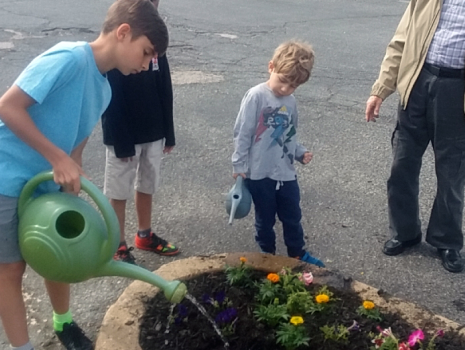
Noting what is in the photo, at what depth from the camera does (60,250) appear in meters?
2.08

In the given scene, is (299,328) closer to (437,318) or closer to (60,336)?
(437,318)

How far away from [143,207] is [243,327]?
1.02 metres

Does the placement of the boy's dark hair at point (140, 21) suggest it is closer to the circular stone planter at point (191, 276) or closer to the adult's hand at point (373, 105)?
the circular stone planter at point (191, 276)

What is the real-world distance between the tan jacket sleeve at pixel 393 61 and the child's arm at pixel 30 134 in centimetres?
201

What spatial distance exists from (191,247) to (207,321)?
0.96 metres

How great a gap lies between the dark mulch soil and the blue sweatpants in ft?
1.76

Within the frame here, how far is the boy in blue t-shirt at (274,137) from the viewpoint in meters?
2.96

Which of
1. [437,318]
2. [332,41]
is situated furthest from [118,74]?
[332,41]

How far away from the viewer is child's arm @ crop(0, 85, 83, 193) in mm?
2045

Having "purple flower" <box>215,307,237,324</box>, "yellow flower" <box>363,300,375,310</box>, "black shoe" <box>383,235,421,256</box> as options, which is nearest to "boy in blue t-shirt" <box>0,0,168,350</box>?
"purple flower" <box>215,307,237,324</box>

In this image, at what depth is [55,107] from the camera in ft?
7.15

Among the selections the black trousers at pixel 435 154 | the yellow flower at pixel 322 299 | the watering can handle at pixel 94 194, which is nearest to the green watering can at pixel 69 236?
the watering can handle at pixel 94 194

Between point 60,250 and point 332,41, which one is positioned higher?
point 60,250

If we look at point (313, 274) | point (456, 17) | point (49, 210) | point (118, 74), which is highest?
point (456, 17)
